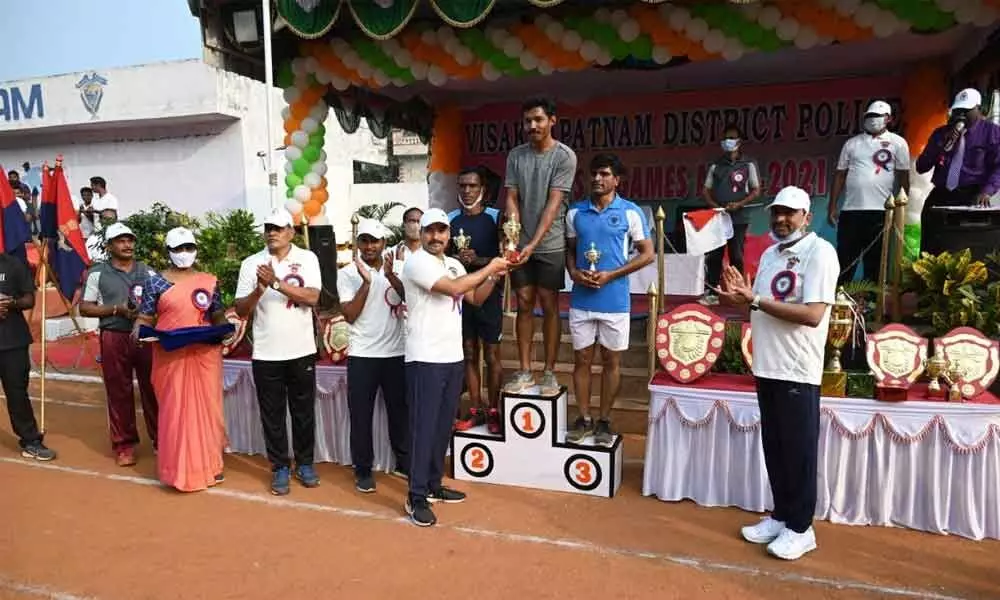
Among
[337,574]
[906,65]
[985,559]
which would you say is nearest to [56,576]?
[337,574]

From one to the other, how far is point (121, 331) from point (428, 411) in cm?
263

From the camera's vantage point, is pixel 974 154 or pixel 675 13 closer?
pixel 974 154

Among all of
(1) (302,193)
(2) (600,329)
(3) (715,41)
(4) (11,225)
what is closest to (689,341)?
(2) (600,329)

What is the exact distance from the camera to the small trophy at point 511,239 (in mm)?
4051

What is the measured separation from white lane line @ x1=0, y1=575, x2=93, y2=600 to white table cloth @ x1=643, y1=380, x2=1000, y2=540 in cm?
313

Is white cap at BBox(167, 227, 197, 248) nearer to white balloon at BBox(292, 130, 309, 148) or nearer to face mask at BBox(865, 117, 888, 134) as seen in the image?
white balloon at BBox(292, 130, 309, 148)

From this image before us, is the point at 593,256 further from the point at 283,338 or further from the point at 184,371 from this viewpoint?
the point at 184,371

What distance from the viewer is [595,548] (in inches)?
145

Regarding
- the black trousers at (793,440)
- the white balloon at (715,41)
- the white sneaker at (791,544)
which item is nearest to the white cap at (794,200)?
the black trousers at (793,440)

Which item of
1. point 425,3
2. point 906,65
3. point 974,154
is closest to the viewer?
point 974,154

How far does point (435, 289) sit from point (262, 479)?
212cm

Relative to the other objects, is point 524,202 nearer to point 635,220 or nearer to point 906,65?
point 635,220

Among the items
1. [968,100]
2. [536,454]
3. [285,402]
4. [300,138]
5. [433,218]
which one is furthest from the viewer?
[300,138]

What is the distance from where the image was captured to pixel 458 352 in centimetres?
393
